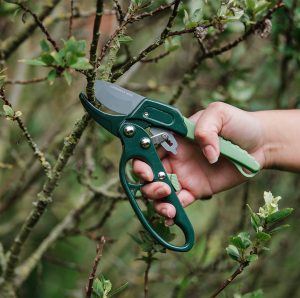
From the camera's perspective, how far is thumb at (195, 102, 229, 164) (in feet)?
5.60

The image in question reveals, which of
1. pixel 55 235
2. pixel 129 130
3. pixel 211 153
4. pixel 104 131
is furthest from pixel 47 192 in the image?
pixel 104 131

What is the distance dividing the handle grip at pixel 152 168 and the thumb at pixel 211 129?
0.15 metres

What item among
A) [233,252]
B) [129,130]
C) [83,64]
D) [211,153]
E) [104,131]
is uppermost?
[83,64]

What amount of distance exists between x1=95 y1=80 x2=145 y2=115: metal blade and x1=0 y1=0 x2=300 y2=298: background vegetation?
51 millimetres

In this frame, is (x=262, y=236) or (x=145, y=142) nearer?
(x=262, y=236)

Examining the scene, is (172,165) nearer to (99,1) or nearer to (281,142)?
(281,142)

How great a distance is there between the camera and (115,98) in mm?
1605

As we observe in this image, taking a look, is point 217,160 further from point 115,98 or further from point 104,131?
point 104,131

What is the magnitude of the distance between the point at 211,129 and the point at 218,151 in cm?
8

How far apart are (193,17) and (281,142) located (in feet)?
2.73

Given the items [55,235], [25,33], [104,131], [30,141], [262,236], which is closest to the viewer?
[262,236]

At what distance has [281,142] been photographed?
6.97ft

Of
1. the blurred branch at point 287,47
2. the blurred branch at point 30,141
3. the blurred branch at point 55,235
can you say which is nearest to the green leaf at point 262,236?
the blurred branch at point 30,141

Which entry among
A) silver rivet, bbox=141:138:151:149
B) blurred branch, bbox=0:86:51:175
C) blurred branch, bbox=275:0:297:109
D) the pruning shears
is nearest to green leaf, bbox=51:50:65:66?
blurred branch, bbox=0:86:51:175
